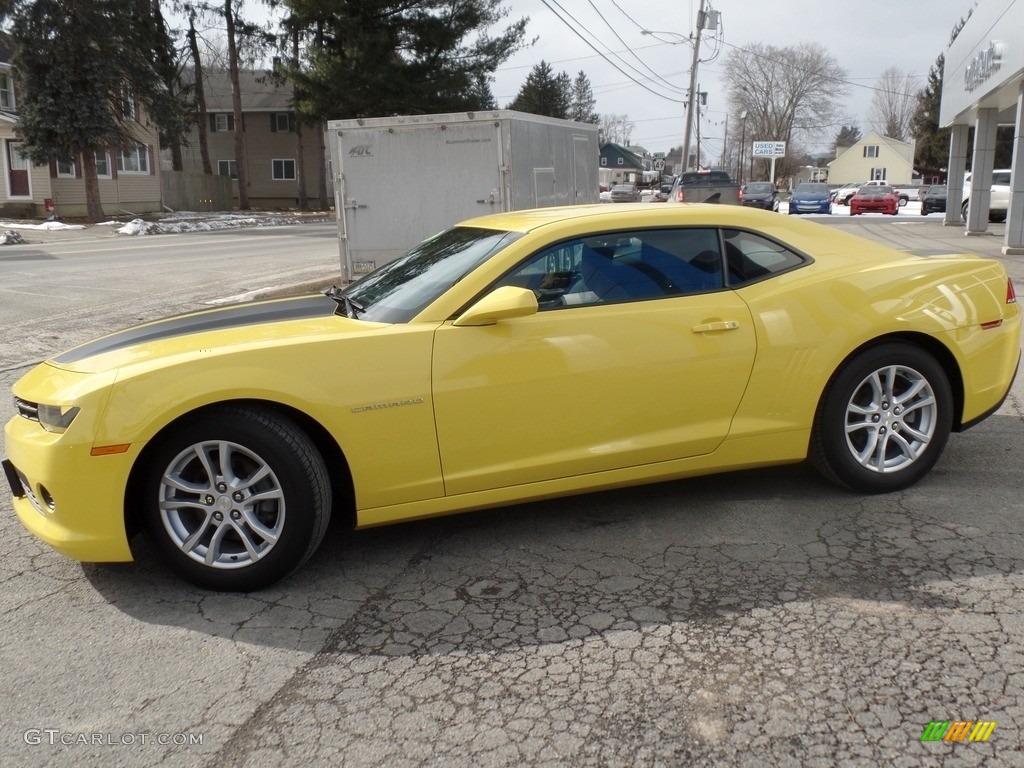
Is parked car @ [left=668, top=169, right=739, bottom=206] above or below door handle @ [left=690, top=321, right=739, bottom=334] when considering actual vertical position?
above

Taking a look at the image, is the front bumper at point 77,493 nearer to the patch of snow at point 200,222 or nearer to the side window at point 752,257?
the side window at point 752,257

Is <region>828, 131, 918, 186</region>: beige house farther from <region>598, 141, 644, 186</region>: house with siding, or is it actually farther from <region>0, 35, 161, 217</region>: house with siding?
<region>0, 35, 161, 217</region>: house with siding

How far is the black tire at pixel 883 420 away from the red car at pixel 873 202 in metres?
39.5

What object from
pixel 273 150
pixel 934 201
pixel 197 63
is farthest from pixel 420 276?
pixel 273 150

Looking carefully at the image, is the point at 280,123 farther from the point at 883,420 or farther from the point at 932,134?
the point at 883,420

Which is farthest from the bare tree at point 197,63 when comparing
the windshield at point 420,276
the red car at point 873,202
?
the windshield at point 420,276

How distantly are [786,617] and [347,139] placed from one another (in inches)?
418

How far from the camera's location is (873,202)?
4097 cm

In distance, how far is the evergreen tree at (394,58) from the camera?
40312mm

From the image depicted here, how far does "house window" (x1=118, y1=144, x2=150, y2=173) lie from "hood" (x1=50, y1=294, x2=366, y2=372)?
140ft

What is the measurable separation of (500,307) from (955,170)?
3155cm

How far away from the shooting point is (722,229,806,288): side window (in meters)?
4.53

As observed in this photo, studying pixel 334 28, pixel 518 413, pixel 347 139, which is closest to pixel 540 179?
pixel 347 139

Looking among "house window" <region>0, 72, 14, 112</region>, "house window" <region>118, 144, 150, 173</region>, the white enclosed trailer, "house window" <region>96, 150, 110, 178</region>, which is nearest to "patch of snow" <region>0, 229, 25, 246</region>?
the white enclosed trailer
